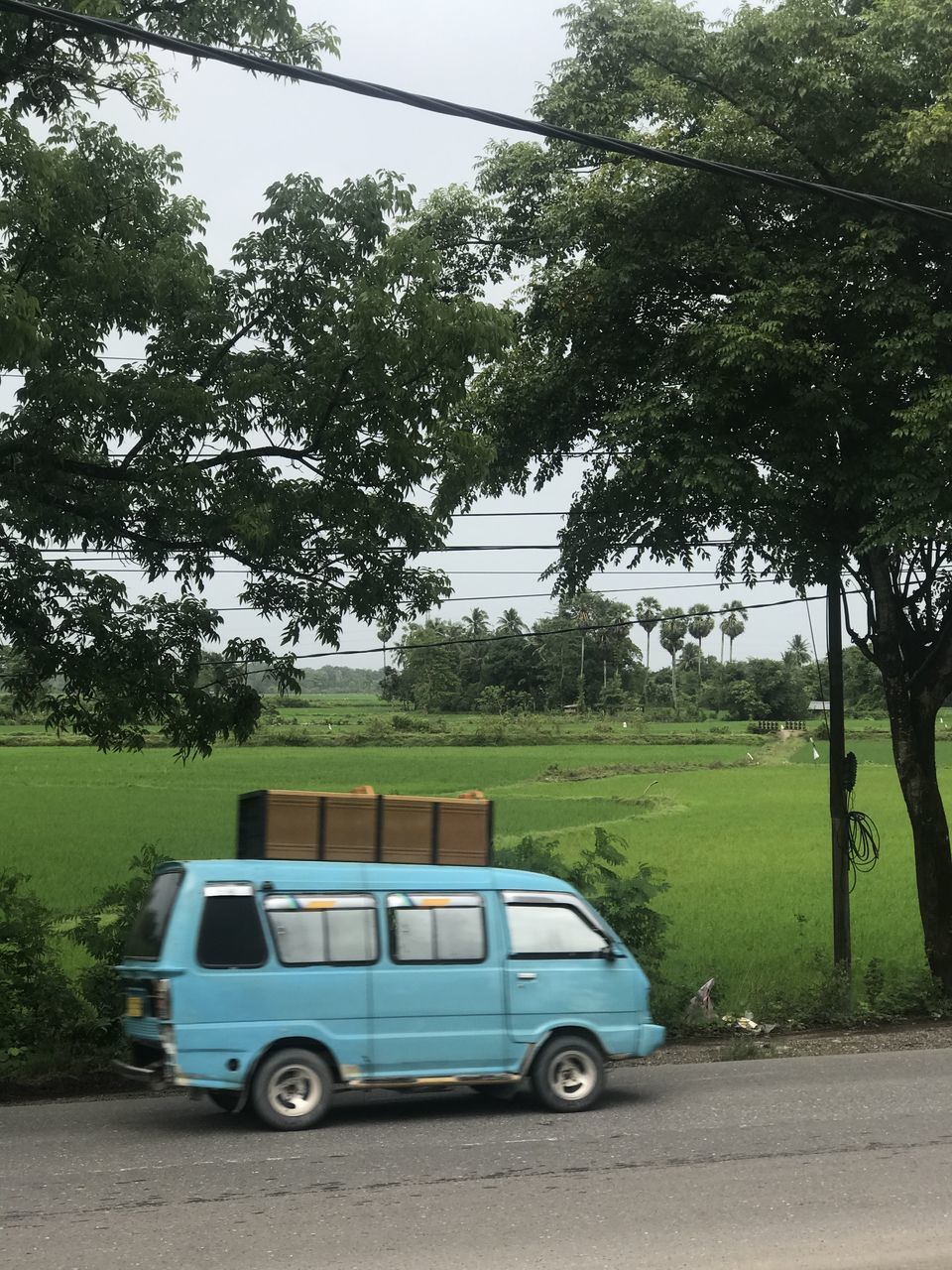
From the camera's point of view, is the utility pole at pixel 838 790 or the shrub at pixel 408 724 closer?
the utility pole at pixel 838 790

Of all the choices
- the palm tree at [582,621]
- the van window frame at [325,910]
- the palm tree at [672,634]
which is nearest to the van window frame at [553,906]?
the van window frame at [325,910]

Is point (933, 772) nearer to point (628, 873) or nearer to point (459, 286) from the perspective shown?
point (459, 286)

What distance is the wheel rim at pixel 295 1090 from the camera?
9273 mm

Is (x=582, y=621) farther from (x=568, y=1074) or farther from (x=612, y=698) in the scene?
(x=568, y=1074)

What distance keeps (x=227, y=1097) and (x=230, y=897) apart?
1421mm

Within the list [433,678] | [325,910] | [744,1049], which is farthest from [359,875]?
[433,678]

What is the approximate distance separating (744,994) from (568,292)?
350 inches

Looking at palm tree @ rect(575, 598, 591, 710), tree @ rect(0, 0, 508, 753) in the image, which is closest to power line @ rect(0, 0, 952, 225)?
tree @ rect(0, 0, 508, 753)

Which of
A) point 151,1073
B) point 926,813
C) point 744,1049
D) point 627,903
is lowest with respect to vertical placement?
point 744,1049

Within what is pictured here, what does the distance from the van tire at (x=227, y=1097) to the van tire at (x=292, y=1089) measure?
15cm

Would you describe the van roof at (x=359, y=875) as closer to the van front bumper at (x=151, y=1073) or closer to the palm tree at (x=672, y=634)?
the van front bumper at (x=151, y=1073)

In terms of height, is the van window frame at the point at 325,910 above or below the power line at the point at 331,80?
below

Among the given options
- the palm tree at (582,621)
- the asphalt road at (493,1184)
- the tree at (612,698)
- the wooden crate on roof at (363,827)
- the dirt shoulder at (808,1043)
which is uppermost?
the palm tree at (582,621)

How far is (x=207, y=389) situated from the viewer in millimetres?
12141
